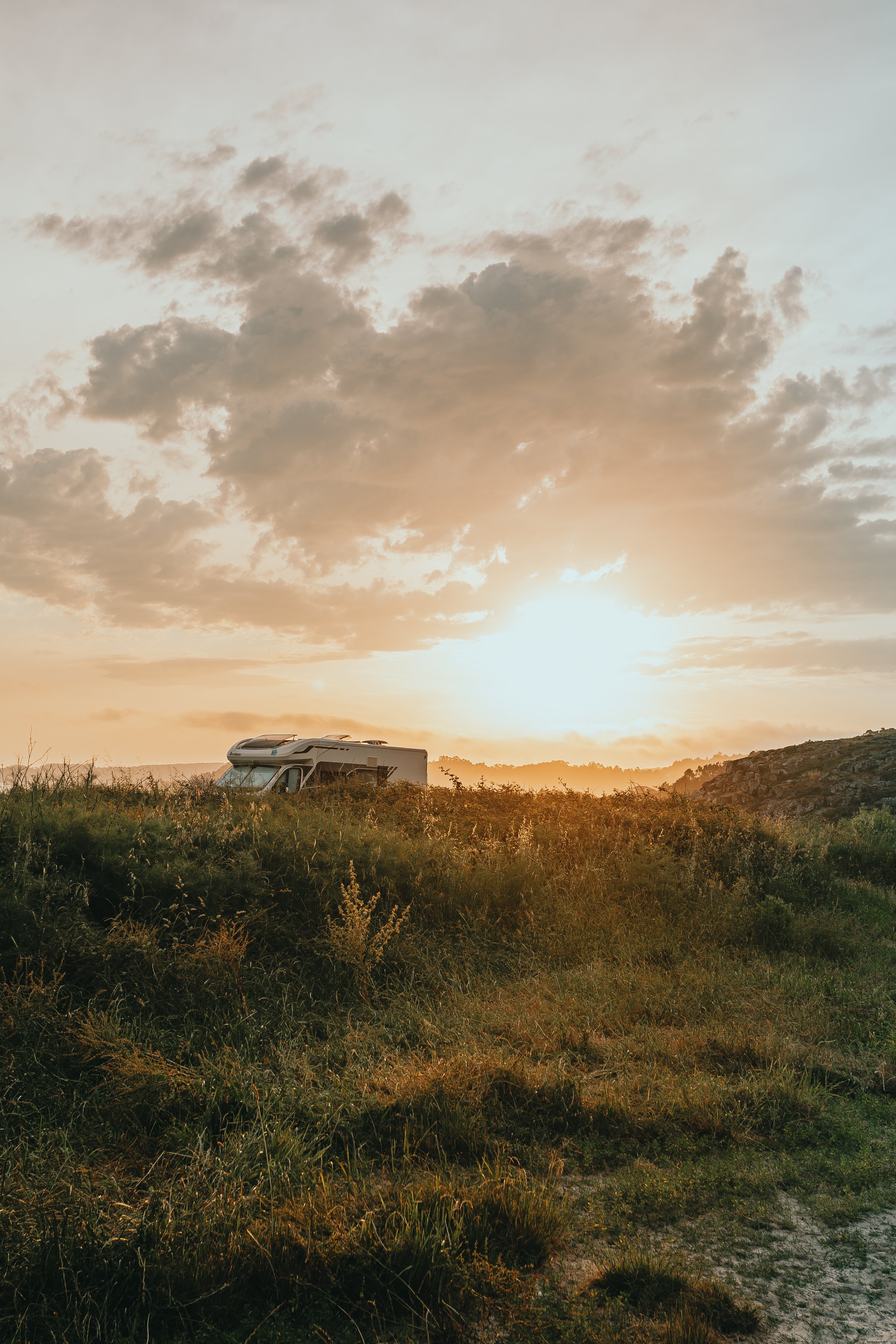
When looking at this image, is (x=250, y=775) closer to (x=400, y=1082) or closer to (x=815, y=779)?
(x=400, y=1082)

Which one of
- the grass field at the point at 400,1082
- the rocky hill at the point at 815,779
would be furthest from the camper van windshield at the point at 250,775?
the rocky hill at the point at 815,779

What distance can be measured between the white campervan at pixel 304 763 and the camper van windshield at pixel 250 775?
0.05 ft

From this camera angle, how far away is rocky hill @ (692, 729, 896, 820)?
30.7m

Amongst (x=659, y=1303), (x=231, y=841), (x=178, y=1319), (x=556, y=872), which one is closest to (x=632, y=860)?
(x=556, y=872)

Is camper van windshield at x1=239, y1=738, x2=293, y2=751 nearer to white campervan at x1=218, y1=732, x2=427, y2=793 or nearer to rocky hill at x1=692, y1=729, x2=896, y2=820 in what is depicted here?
white campervan at x1=218, y1=732, x2=427, y2=793

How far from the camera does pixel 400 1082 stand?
16.6ft

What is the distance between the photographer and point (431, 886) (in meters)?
9.74

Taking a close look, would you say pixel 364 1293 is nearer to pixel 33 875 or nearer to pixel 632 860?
pixel 33 875

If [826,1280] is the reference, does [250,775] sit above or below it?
above

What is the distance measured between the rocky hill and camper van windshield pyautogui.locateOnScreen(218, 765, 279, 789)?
1841 centimetres

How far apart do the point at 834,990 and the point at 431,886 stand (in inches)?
179

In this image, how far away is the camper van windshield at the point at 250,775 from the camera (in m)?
18.5

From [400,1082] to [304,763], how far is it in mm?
15197

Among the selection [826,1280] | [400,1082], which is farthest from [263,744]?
[826,1280]
